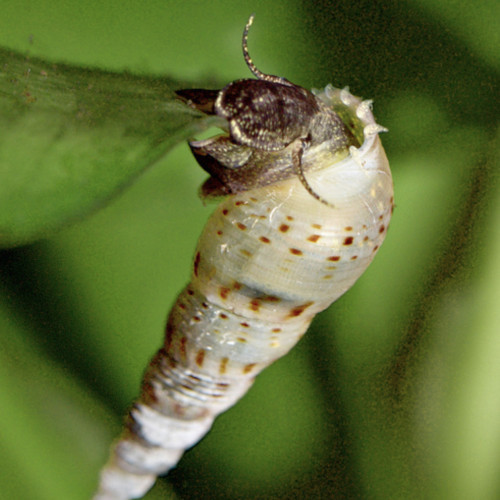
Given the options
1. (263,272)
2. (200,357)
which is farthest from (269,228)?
(200,357)

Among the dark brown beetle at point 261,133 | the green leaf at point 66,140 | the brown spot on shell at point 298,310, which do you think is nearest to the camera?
the green leaf at point 66,140

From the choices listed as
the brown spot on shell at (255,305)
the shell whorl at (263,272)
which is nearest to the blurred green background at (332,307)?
the shell whorl at (263,272)

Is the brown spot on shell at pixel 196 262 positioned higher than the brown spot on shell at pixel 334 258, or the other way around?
the brown spot on shell at pixel 334 258

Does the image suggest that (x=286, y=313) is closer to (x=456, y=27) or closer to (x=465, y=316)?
(x=465, y=316)

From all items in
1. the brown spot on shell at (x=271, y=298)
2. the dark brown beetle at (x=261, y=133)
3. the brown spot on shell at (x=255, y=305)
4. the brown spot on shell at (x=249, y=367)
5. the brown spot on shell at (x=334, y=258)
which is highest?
the dark brown beetle at (x=261, y=133)

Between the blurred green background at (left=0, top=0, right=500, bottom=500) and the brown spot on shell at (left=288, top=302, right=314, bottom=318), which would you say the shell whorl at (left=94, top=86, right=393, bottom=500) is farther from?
the blurred green background at (left=0, top=0, right=500, bottom=500)

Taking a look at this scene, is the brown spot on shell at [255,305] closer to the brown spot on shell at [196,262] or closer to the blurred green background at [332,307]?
the brown spot on shell at [196,262]

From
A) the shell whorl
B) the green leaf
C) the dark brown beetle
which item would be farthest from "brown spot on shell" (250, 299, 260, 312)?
the green leaf

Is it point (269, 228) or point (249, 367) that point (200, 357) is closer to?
point (249, 367)
